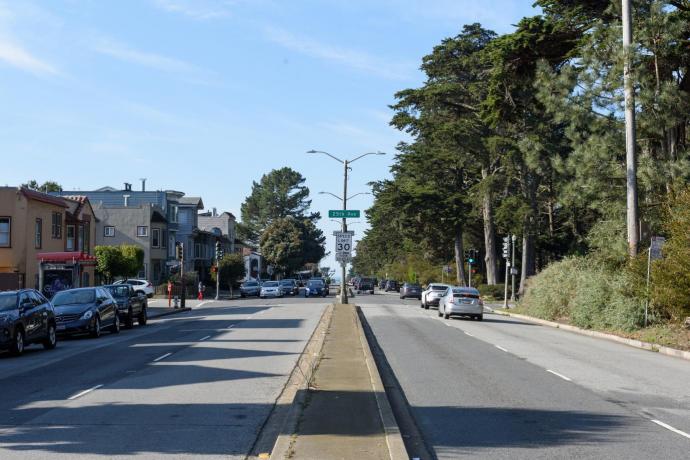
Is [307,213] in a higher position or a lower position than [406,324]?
higher

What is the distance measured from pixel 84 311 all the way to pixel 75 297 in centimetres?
120

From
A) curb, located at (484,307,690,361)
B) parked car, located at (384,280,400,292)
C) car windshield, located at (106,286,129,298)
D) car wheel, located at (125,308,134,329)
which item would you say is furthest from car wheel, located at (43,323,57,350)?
parked car, located at (384,280,400,292)

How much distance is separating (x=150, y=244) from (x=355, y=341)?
5732 centimetres

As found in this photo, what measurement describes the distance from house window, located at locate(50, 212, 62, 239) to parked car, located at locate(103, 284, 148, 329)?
1721cm

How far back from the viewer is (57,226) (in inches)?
1976

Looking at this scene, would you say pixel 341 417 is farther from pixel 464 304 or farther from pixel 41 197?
pixel 41 197

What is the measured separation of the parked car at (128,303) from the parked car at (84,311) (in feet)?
7.60

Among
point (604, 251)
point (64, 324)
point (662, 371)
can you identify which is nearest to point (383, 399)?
point (662, 371)

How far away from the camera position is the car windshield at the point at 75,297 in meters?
27.4

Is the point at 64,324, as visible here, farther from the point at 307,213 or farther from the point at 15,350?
the point at 307,213

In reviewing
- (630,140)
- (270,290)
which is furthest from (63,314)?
(270,290)

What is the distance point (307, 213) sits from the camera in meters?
144

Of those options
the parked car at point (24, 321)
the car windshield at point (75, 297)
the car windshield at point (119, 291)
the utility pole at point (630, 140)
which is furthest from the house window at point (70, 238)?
the utility pole at point (630, 140)

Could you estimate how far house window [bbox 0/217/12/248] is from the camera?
44250 mm
